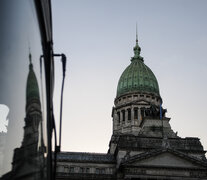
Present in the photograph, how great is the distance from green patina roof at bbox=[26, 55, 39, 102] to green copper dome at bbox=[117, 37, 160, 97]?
75.2 meters

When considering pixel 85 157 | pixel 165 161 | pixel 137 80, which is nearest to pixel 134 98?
pixel 137 80

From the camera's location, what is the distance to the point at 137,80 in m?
79.0

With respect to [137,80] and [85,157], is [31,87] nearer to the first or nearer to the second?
[85,157]

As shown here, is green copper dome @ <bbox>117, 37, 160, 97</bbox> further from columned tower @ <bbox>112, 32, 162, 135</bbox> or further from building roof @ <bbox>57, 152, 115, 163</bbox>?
building roof @ <bbox>57, 152, 115, 163</bbox>

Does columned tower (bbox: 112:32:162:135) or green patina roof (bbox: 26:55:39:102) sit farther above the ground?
columned tower (bbox: 112:32:162:135)

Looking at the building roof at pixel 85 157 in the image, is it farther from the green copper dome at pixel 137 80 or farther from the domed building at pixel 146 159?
the green copper dome at pixel 137 80

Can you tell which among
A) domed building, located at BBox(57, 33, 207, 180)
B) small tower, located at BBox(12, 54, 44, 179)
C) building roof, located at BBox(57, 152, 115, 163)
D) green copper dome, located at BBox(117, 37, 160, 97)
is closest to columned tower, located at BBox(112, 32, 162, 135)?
green copper dome, located at BBox(117, 37, 160, 97)

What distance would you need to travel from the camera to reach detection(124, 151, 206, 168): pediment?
163ft

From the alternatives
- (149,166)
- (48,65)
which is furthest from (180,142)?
(48,65)

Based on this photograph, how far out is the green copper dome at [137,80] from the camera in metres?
77.9

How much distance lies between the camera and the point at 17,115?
6.32ft

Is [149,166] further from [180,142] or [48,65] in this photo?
[48,65]

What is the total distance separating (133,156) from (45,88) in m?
48.1

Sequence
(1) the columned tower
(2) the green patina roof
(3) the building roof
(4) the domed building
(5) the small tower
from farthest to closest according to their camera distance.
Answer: (1) the columned tower
(3) the building roof
(4) the domed building
(2) the green patina roof
(5) the small tower
